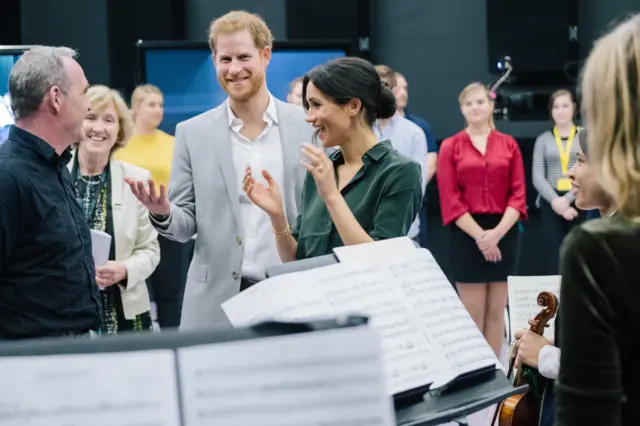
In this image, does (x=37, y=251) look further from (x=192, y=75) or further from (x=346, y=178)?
(x=192, y=75)

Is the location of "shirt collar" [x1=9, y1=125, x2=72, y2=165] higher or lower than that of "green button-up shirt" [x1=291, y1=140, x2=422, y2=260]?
higher

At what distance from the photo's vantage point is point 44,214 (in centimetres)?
238

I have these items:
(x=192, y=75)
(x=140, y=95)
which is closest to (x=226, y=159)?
(x=140, y=95)

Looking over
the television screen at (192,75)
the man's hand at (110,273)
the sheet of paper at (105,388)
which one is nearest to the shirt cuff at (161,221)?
the man's hand at (110,273)

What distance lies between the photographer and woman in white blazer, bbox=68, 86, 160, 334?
11.4ft

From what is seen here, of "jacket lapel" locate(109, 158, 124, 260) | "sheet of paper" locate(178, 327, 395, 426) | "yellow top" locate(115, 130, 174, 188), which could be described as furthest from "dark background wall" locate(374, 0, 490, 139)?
"sheet of paper" locate(178, 327, 395, 426)

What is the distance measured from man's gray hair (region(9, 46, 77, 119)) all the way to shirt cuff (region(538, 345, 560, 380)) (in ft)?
4.58

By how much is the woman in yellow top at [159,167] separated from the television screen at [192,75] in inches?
39.6

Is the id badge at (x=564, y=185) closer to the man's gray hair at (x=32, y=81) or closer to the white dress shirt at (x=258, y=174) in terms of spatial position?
the white dress shirt at (x=258, y=174)

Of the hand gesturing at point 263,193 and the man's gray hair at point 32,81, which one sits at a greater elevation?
the man's gray hair at point 32,81

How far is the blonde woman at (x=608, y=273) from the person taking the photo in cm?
133

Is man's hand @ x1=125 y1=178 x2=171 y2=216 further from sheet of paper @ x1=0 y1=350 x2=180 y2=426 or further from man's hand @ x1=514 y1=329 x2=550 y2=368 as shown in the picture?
sheet of paper @ x1=0 y1=350 x2=180 y2=426

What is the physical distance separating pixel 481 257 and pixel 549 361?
3218 mm

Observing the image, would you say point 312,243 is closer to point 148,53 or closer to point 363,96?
point 363,96
